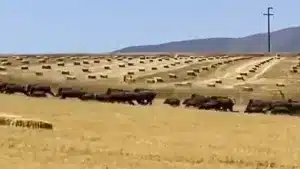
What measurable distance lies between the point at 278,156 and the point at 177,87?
44.1 m

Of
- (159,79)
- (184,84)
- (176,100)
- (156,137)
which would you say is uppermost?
(156,137)

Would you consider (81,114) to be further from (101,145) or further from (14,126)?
(101,145)

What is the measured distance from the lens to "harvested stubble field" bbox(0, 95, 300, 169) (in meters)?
22.0

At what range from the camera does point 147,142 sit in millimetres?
26766

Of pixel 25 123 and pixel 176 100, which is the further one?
pixel 176 100

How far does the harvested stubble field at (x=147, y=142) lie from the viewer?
22.0m

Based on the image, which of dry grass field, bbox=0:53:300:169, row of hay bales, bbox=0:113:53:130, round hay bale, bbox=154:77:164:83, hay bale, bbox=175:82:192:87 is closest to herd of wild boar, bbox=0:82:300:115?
dry grass field, bbox=0:53:300:169

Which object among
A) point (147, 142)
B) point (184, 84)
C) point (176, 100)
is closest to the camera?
point (147, 142)

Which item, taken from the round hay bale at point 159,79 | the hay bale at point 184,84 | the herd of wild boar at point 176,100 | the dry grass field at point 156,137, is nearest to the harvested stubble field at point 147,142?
the dry grass field at point 156,137

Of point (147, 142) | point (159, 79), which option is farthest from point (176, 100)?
point (147, 142)

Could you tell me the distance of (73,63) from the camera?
9619 centimetres

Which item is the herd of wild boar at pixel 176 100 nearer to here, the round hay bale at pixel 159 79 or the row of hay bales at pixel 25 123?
the round hay bale at pixel 159 79

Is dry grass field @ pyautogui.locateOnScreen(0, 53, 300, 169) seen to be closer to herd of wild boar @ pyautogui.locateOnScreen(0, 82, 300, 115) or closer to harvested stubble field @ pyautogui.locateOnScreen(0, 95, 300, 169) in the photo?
harvested stubble field @ pyautogui.locateOnScreen(0, 95, 300, 169)

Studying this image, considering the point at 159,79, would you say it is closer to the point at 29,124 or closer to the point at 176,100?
the point at 176,100
